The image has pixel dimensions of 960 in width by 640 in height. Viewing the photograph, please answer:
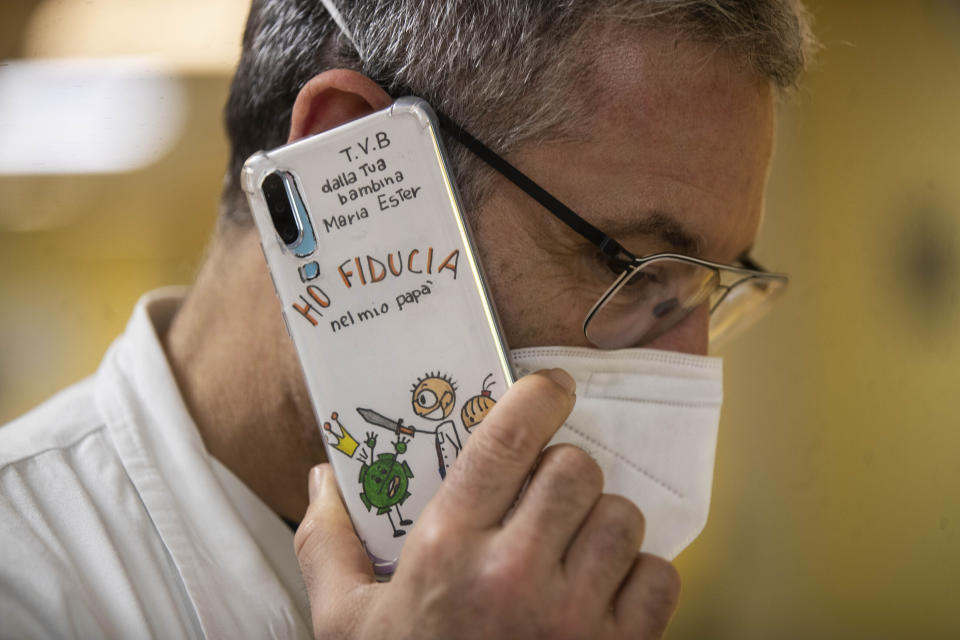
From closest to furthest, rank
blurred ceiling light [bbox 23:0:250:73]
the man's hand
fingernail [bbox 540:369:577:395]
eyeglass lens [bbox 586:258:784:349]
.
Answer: the man's hand → fingernail [bbox 540:369:577:395] → eyeglass lens [bbox 586:258:784:349] → blurred ceiling light [bbox 23:0:250:73]

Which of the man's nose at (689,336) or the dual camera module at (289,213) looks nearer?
the dual camera module at (289,213)

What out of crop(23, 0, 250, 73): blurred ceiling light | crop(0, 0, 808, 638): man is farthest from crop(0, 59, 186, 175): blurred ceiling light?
crop(0, 0, 808, 638): man

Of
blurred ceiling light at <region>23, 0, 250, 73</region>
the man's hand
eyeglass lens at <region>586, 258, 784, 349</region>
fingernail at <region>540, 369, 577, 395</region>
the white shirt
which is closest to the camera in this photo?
the man's hand

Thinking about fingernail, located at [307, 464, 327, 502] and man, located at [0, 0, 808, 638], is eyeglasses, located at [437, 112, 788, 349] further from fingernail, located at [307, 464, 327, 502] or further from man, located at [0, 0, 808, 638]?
fingernail, located at [307, 464, 327, 502]

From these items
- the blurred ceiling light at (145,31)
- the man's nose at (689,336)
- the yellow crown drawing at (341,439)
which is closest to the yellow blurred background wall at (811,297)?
the blurred ceiling light at (145,31)

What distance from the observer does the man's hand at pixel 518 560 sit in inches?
21.7

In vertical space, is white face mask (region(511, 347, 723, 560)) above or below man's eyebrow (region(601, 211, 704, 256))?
below

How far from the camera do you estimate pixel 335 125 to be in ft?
2.71

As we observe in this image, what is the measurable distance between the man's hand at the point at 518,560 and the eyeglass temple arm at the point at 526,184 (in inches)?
9.4

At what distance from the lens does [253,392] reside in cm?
95

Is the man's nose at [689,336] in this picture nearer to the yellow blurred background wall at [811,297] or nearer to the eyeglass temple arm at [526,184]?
the eyeglass temple arm at [526,184]

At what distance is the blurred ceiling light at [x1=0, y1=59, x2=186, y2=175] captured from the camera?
111 centimetres

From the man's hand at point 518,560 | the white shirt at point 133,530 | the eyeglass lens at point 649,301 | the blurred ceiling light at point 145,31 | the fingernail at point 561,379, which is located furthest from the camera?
the blurred ceiling light at point 145,31

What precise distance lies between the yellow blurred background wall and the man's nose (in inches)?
17.2
